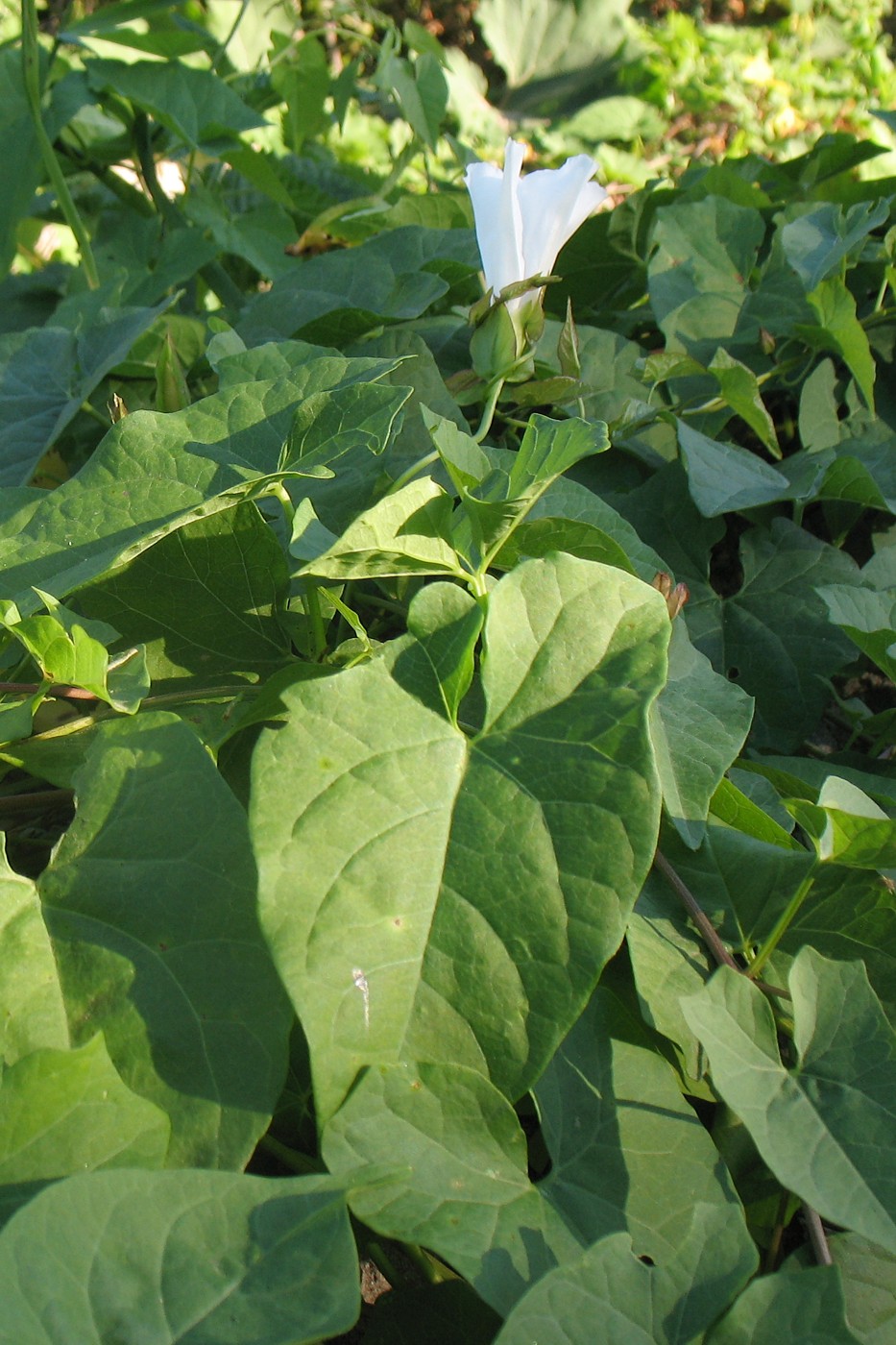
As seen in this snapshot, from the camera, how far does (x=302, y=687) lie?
0.52 m

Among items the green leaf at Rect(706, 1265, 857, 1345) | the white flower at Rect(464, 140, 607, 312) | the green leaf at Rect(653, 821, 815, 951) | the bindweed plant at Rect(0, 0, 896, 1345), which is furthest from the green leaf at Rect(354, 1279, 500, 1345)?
the white flower at Rect(464, 140, 607, 312)

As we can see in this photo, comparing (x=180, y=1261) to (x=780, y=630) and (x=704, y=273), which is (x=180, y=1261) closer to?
(x=780, y=630)

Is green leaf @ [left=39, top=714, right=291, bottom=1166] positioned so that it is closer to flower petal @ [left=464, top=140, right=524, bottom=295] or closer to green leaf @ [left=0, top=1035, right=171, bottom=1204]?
green leaf @ [left=0, top=1035, right=171, bottom=1204]

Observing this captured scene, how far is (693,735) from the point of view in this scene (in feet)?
2.08

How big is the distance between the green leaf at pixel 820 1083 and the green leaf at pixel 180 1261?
0.63ft

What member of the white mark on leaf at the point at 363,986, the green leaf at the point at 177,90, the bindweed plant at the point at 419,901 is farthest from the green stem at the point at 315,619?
the green leaf at the point at 177,90

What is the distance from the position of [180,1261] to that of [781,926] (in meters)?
0.35

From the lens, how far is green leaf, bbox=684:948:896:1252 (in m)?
0.46

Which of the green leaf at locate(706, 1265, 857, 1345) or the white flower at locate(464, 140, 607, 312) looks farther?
the white flower at locate(464, 140, 607, 312)

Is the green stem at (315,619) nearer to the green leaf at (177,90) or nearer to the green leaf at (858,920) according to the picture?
the green leaf at (858,920)

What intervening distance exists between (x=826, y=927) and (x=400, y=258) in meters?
0.71

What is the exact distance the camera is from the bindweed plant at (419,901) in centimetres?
44

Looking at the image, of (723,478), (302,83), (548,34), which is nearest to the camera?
(723,478)

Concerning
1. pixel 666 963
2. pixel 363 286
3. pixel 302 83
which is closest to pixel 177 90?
pixel 302 83
